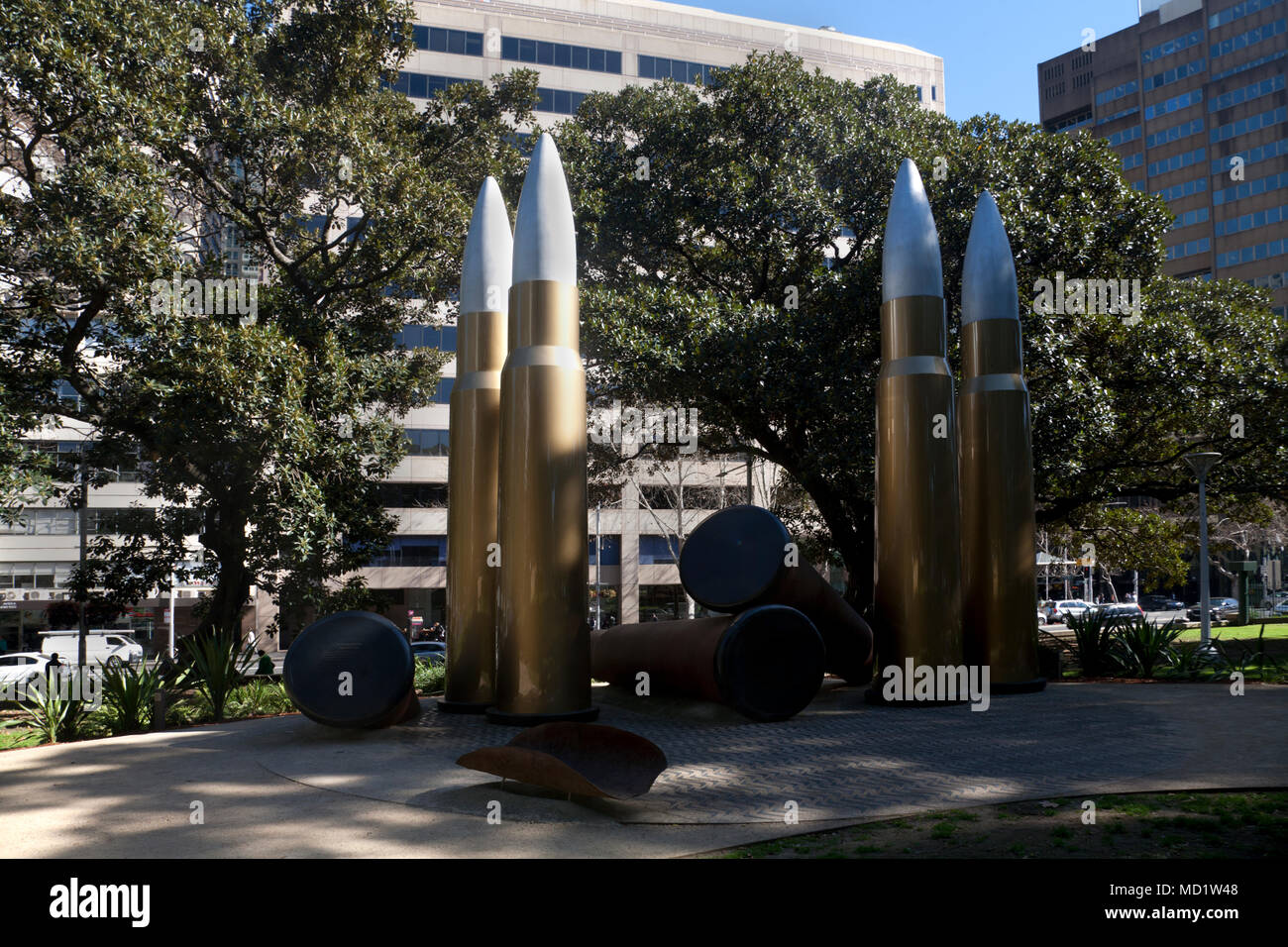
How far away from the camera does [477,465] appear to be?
1391cm

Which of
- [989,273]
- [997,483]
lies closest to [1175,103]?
[989,273]

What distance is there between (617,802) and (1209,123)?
8749 centimetres

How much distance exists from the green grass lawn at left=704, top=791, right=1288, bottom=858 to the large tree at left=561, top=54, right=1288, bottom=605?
1079cm

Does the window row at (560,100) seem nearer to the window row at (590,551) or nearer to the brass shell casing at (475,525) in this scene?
the window row at (590,551)

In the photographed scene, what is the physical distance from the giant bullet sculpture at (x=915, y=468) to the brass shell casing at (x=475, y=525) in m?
5.58

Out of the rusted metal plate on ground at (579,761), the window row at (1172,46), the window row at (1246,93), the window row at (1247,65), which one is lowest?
the rusted metal plate on ground at (579,761)

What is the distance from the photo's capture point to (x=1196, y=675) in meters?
16.7

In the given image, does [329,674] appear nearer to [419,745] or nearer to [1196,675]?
[419,745]

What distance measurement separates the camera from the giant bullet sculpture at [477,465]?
13711 mm

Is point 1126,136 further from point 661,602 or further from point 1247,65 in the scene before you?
point 661,602

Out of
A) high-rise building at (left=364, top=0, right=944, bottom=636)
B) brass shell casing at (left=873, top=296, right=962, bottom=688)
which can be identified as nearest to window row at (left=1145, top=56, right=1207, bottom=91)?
high-rise building at (left=364, top=0, right=944, bottom=636)

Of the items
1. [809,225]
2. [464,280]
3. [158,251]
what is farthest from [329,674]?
[809,225]

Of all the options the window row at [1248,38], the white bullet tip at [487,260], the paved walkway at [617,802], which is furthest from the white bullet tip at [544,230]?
the window row at [1248,38]

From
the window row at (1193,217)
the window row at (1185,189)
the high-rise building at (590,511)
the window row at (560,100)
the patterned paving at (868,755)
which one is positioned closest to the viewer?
the patterned paving at (868,755)
